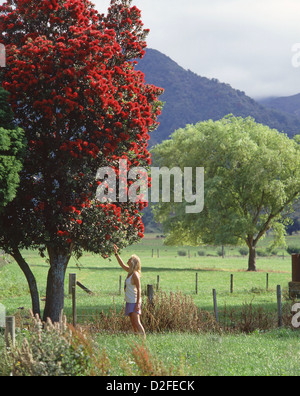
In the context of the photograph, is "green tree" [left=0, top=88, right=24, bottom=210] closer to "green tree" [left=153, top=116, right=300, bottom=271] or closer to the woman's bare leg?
the woman's bare leg

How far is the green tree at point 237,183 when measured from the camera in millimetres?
48469

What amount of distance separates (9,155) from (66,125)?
8.36 ft

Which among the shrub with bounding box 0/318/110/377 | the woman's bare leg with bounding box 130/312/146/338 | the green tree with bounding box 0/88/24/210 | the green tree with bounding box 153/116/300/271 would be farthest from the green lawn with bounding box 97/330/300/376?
the green tree with bounding box 153/116/300/271

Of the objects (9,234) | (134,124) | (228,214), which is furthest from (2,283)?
(228,214)

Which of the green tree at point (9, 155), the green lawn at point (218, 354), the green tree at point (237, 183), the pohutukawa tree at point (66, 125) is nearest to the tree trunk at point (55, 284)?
the pohutukawa tree at point (66, 125)

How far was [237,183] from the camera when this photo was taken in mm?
50188

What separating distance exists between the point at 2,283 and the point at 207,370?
977 inches

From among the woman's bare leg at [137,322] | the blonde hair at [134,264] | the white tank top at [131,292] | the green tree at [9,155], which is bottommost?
the woman's bare leg at [137,322]

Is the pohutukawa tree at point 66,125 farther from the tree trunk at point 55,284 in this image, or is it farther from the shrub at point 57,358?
the shrub at point 57,358

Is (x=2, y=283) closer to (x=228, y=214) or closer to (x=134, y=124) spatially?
(x=134, y=124)

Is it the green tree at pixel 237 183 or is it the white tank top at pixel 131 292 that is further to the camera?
the green tree at pixel 237 183

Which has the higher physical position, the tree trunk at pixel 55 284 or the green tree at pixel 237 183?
the green tree at pixel 237 183

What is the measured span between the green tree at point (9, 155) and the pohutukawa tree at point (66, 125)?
32.9 inches
